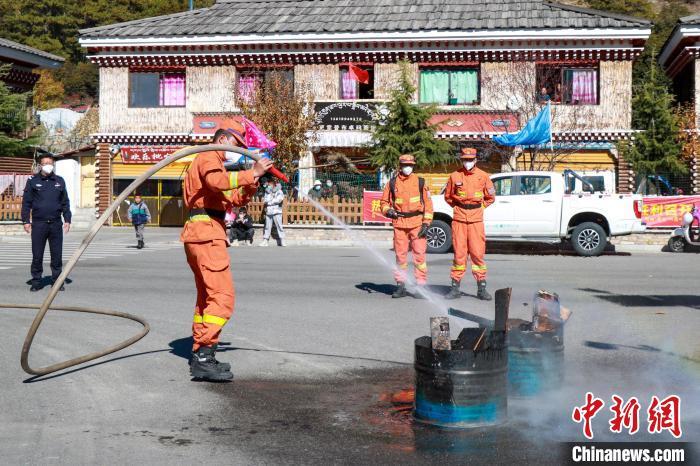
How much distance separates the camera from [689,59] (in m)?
35.2

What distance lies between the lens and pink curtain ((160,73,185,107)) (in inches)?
1451

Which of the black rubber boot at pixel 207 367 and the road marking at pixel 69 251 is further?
the road marking at pixel 69 251

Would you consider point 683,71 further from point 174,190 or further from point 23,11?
point 23,11

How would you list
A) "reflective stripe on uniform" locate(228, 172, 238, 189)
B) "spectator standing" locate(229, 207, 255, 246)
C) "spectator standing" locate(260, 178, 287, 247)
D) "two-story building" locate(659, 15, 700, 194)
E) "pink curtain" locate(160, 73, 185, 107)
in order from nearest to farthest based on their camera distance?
"reflective stripe on uniform" locate(228, 172, 238, 189) < "spectator standing" locate(260, 178, 287, 247) < "spectator standing" locate(229, 207, 255, 246) < "two-story building" locate(659, 15, 700, 194) < "pink curtain" locate(160, 73, 185, 107)

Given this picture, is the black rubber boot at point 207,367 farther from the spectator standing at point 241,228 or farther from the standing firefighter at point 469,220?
the spectator standing at point 241,228

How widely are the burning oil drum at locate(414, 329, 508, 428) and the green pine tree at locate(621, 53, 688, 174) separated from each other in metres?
32.7

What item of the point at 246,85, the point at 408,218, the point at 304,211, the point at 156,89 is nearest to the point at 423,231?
the point at 408,218

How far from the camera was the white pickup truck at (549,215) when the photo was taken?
21984 mm

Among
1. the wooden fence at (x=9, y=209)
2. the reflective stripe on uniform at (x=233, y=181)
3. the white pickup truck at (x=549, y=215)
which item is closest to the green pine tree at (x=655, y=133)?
the white pickup truck at (x=549, y=215)

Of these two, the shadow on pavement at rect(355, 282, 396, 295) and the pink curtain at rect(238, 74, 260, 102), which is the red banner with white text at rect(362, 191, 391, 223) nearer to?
the pink curtain at rect(238, 74, 260, 102)

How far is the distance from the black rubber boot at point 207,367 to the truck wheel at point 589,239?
16121 mm

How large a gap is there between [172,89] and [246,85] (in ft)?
10.5

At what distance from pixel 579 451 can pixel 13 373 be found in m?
4.68

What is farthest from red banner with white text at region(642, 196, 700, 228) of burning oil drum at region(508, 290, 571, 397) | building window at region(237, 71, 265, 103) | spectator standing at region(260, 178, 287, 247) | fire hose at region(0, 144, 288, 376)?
burning oil drum at region(508, 290, 571, 397)
